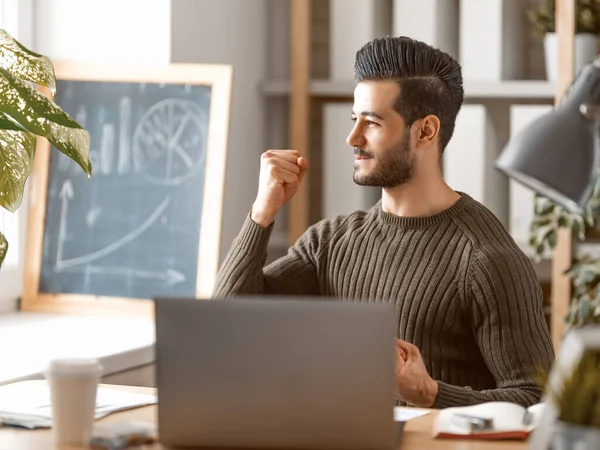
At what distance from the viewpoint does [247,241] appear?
2363 millimetres

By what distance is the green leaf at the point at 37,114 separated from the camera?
198 cm

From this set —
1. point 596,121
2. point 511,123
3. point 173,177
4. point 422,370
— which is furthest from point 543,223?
point 596,121

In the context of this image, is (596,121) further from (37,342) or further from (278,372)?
(37,342)

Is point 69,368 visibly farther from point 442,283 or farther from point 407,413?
point 442,283

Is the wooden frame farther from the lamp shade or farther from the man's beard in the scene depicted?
the lamp shade

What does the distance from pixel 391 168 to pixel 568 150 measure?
84cm

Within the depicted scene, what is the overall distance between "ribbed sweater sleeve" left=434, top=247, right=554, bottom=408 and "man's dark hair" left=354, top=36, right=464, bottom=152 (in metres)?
0.34

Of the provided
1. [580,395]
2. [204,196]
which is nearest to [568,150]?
[580,395]

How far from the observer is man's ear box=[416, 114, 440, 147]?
91.4 inches

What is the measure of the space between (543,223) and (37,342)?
1.45 meters

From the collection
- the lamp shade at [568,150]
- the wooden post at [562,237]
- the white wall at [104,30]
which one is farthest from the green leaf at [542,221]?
the lamp shade at [568,150]

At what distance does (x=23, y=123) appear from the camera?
2.03 m

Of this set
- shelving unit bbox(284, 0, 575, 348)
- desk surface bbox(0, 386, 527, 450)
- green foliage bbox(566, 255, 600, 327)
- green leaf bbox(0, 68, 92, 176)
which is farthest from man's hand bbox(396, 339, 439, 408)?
shelving unit bbox(284, 0, 575, 348)

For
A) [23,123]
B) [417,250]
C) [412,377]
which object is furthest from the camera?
[417,250]
